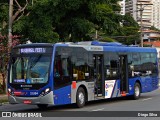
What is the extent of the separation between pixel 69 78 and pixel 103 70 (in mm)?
2998

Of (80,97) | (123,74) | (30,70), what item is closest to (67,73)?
(80,97)

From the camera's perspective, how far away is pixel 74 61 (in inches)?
733

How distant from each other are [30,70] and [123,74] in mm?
6379

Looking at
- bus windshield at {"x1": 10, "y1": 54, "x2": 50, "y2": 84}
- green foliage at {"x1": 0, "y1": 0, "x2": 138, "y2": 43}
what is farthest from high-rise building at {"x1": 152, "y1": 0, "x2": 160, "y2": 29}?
bus windshield at {"x1": 10, "y1": 54, "x2": 50, "y2": 84}

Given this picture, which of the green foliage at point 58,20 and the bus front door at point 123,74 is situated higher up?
the green foliage at point 58,20

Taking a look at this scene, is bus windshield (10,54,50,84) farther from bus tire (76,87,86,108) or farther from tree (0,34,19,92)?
tree (0,34,19,92)

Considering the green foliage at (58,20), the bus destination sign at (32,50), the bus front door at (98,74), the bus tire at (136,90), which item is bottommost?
the bus tire at (136,90)

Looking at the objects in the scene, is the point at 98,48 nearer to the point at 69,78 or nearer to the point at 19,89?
the point at 69,78

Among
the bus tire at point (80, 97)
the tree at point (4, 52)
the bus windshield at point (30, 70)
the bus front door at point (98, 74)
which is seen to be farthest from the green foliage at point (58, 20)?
the bus windshield at point (30, 70)

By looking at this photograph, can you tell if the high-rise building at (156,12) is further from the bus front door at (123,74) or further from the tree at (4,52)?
the bus front door at (123,74)

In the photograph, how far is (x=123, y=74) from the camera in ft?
73.7

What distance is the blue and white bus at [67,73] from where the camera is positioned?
17.3 meters

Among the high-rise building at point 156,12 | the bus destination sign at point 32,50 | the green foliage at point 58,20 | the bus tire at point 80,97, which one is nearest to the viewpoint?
the bus destination sign at point 32,50

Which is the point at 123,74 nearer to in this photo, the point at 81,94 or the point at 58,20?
the point at 81,94
